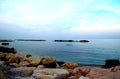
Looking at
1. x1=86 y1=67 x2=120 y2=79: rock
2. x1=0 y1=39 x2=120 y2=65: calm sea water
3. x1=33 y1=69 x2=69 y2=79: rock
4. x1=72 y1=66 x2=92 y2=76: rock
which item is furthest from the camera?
x1=0 y1=39 x2=120 y2=65: calm sea water

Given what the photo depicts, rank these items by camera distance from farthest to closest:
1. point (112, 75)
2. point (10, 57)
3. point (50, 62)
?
point (10, 57) → point (50, 62) → point (112, 75)

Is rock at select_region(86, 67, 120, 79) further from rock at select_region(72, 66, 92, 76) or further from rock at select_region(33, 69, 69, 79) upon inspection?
rock at select_region(33, 69, 69, 79)

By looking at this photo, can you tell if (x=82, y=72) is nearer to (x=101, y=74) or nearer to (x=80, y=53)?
(x=101, y=74)

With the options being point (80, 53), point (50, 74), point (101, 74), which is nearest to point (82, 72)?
point (101, 74)

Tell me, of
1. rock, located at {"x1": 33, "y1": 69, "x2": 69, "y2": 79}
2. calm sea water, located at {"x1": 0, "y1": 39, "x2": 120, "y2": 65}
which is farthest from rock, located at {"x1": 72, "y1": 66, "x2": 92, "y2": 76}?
calm sea water, located at {"x1": 0, "y1": 39, "x2": 120, "y2": 65}

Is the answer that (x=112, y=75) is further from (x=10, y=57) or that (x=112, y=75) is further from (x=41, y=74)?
(x=10, y=57)

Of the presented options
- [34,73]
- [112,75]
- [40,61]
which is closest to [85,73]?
[112,75]

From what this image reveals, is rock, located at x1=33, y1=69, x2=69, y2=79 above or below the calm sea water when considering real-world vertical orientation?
above

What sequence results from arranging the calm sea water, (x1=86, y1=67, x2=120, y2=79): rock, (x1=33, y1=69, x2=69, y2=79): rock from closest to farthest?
(x1=86, y1=67, x2=120, y2=79): rock
(x1=33, y1=69, x2=69, y2=79): rock
the calm sea water

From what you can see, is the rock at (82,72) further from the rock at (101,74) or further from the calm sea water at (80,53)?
the calm sea water at (80,53)

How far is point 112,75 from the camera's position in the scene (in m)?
10.0

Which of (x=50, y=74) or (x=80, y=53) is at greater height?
(x=50, y=74)

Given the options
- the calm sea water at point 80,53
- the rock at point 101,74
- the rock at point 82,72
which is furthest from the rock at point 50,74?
the calm sea water at point 80,53

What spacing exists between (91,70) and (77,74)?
100 centimetres
